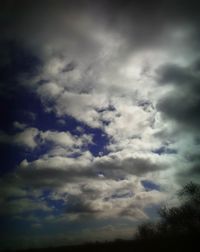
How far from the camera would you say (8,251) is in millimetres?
63312

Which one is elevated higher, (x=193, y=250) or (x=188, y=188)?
(x=188, y=188)

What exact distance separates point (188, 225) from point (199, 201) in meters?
5.82

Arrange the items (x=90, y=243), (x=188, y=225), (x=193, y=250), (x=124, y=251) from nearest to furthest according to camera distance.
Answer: (x=193, y=250), (x=124, y=251), (x=188, y=225), (x=90, y=243)

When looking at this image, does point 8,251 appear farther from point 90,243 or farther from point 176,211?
point 176,211

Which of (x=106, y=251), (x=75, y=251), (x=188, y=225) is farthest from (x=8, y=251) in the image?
(x=188, y=225)

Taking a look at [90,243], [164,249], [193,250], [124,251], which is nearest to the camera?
[193,250]

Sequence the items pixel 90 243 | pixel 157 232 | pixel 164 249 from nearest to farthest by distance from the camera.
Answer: pixel 164 249 < pixel 157 232 < pixel 90 243

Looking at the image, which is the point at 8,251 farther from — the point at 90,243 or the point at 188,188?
the point at 188,188

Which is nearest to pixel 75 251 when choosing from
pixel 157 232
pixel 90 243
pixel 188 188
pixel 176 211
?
pixel 90 243

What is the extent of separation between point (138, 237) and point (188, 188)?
27.2 m

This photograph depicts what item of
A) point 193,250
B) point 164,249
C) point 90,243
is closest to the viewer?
point 193,250

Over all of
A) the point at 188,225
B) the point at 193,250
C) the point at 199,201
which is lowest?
the point at 193,250

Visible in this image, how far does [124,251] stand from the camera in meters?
54.4

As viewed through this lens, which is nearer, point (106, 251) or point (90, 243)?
point (106, 251)
